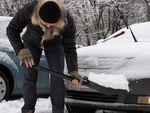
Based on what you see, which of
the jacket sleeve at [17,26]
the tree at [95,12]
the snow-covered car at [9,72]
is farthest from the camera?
the tree at [95,12]

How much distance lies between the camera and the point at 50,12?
2.37m

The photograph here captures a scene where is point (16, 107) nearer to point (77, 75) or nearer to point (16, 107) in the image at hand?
point (16, 107)

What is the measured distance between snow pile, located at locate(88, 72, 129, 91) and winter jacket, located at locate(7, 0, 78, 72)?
9.8 inches

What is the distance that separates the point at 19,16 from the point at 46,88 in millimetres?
2241

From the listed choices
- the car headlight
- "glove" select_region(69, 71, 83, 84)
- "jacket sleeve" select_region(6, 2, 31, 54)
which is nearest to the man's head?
"jacket sleeve" select_region(6, 2, 31, 54)

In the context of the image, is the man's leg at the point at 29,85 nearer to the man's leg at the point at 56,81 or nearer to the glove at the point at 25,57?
the man's leg at the point at 56,81

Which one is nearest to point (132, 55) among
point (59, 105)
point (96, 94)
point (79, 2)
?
point (96, 94)

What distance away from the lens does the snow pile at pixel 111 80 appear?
2690mm

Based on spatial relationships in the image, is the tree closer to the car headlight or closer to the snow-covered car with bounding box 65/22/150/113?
the snow-covered car with bounding box 65/22/150/113

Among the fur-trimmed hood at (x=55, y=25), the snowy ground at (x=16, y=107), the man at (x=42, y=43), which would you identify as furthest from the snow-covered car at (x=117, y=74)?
the fur-trimmed hood at (x=55, y=25)

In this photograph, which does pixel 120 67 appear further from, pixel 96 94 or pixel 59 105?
pixel 59 105

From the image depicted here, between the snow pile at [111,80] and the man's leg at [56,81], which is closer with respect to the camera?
the snow pile at [111,80]

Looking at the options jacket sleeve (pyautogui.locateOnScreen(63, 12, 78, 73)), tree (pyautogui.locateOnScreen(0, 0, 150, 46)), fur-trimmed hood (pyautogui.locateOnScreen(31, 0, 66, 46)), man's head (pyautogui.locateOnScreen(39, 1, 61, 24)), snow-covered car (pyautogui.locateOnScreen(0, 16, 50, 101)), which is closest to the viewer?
man's head (pyautogui.locateOnScreen(39, 1, 61, 24))

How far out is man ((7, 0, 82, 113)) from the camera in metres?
2.56
